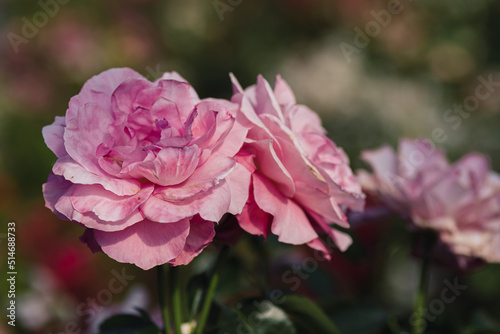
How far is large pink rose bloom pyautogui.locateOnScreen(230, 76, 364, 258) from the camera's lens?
478 mm

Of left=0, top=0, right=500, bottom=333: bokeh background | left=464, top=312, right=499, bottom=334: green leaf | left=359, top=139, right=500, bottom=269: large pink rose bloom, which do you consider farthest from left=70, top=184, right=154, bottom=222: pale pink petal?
left=0, top=0, right=500, bottom=333: bokeh background

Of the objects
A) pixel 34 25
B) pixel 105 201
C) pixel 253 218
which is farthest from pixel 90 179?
pixel 34 25

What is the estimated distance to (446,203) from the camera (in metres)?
0.71

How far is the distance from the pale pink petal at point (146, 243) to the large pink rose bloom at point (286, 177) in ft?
0.20

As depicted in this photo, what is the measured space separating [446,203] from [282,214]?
31 cm

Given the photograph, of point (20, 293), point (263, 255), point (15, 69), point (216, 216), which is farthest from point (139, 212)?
point (15, 69)

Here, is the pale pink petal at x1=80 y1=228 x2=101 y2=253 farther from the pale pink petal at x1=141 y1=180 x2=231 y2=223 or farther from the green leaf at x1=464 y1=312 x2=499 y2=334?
the green leaf at x1=464 y1=312 x2=499 y2=334

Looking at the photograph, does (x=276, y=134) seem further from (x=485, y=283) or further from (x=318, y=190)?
(x=485, y=283)

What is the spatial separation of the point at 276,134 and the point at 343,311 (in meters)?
0.35

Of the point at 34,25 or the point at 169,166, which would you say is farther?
the point at 34,25

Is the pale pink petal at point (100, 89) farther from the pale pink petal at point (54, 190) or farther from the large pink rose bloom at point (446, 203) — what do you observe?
the large pink rose bloom at point (446, 203)

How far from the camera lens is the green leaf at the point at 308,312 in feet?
1.92

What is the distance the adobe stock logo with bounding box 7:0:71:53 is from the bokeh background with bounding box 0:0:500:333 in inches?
0.4

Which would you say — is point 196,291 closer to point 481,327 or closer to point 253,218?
point 253,218
